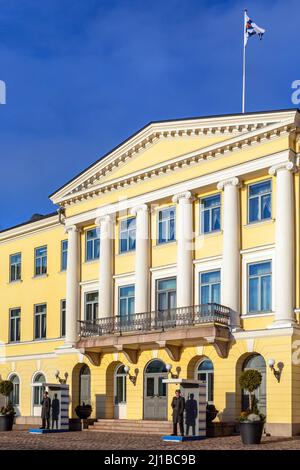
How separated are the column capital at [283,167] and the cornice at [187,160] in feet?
3.80

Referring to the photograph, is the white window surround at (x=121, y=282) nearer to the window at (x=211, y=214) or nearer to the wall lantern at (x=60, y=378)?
the wall lantern at (x=60, y=378)

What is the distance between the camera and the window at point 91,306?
38.3 m

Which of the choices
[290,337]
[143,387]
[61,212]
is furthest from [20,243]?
[290,337]

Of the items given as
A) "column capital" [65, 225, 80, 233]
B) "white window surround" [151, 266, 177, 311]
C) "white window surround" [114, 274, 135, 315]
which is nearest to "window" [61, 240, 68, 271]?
"column capital" [65, 225, 80, 233]

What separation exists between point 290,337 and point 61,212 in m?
15.7

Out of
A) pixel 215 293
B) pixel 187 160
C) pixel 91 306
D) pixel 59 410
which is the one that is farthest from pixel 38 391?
pixel 187 160

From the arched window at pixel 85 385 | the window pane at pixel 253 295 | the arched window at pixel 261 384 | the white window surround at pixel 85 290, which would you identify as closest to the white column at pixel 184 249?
the window pane at pixel 253 295

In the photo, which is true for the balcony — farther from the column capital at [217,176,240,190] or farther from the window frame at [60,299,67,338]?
the column capital at [217,176,240,190]

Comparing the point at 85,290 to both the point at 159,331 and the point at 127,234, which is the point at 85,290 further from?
the point at 159,331

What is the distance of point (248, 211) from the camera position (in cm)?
3200

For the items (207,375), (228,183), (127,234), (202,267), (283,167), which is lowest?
(207,375)

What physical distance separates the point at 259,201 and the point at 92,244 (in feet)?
34.1

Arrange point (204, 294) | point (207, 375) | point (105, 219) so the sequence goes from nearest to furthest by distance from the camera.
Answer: point (207, 375)
point (204, 294)
point (105, 219)

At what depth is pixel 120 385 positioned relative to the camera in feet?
119
